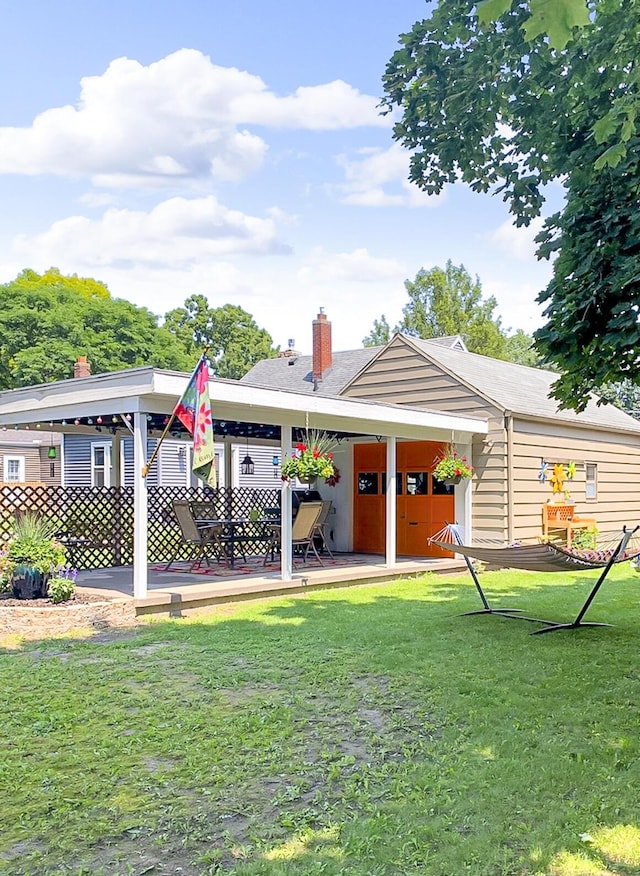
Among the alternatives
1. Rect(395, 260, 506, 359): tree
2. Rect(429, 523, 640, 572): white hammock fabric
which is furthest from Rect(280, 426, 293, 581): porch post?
Rect(395, 260, 506, 359): tree

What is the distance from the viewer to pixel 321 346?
22141 mm

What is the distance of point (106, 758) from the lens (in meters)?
3.85

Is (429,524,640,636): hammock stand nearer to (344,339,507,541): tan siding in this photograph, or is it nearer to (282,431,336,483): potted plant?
(282,431,336,483): potted plant

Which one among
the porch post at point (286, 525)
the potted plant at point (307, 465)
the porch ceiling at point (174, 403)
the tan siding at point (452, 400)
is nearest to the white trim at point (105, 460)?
the tan siding at point (452, 400)

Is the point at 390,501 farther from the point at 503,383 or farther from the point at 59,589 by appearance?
the point at 59,589

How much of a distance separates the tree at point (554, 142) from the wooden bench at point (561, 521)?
25.4ft

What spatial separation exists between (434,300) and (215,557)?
23873 millimetres

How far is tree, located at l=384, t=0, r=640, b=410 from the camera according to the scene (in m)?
5.03

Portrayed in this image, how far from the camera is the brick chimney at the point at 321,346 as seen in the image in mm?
22062

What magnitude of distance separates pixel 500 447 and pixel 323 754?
950cm

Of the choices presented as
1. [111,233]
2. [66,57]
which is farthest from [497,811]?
[111,233]

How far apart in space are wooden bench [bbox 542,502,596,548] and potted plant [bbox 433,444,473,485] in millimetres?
2206

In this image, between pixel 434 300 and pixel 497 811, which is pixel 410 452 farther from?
pixel 434 300

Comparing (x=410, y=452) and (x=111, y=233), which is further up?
(x=111, y=233)
